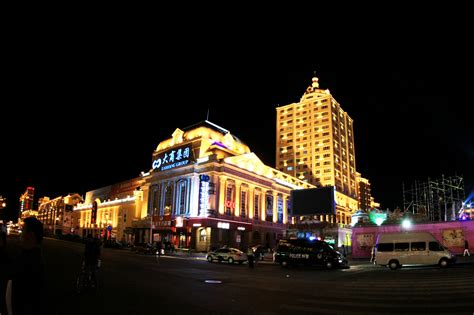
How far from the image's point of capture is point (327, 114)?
400ft

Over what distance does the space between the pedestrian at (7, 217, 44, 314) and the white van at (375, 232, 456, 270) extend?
2442cm

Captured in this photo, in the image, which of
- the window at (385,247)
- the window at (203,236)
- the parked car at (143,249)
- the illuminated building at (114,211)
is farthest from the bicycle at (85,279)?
the illuminated building at (114,211)

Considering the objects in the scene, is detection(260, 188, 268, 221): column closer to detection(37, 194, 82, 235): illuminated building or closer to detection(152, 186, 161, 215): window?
detection(152, 186, 161, 215): window

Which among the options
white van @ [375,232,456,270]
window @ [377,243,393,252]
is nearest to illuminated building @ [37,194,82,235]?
window @ [377,243,393,252]

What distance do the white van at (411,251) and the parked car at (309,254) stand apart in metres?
3.00

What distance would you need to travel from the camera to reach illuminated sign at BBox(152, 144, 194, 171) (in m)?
66.7

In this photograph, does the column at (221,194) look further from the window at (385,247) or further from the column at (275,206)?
the window at (385,247)

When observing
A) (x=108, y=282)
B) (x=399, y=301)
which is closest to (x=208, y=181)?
(x=108, y=282)

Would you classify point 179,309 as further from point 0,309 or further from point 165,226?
point 165,226

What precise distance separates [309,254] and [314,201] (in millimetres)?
22623

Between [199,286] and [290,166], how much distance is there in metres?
113

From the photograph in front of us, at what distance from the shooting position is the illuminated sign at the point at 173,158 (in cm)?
6669

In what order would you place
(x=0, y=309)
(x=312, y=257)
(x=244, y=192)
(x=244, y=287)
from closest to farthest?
(x=0, y=309) → (x=244, y=287) → (x=312, y=257) → (x=244, y=192)

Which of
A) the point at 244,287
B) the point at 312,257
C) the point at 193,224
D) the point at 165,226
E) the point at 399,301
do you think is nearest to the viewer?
the point at 399,301
